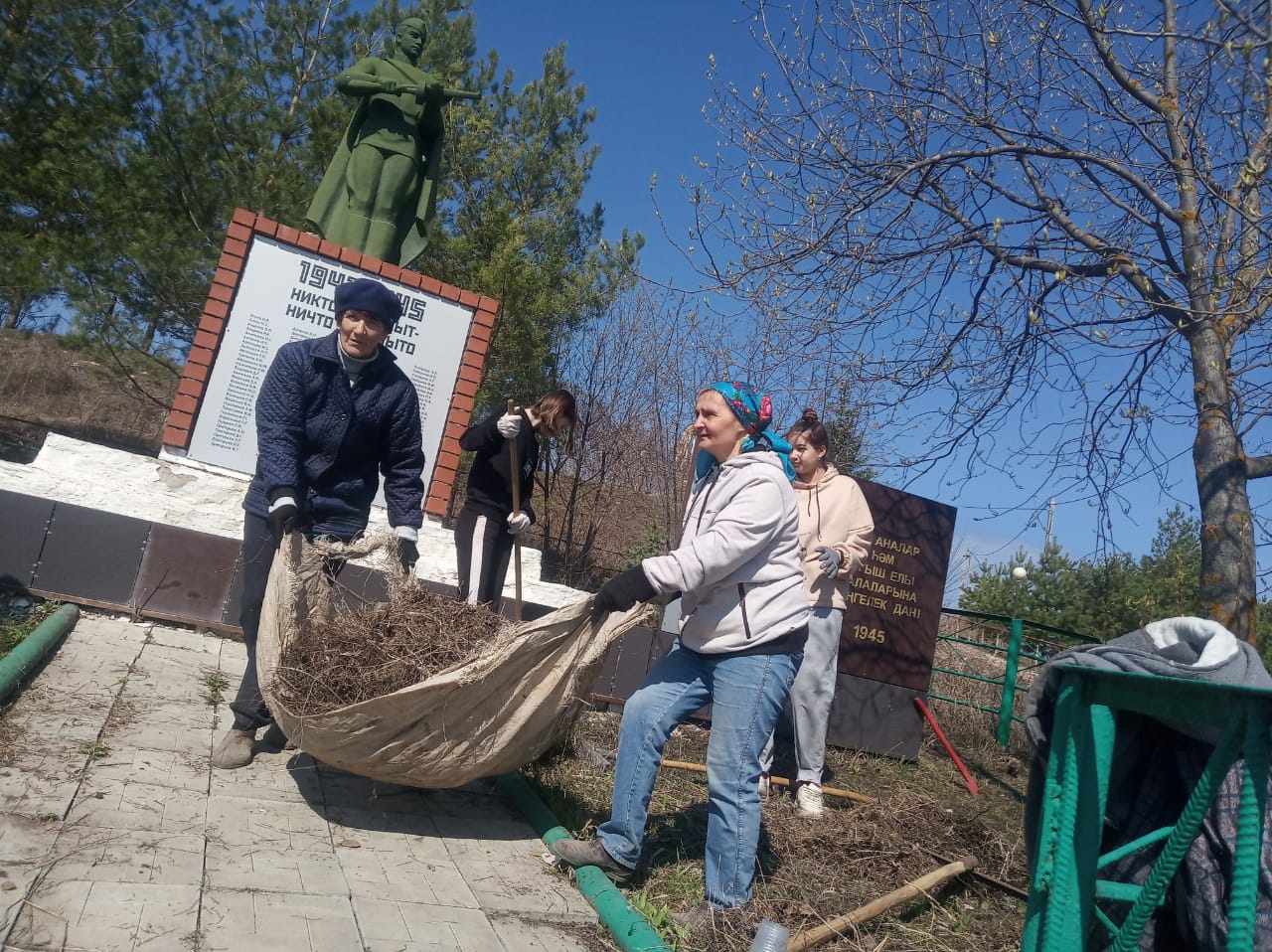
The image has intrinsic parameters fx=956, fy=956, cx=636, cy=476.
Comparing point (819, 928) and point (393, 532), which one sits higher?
point (393, 532)

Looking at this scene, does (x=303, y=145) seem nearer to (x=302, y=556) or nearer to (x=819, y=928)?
(x=302, y=556)

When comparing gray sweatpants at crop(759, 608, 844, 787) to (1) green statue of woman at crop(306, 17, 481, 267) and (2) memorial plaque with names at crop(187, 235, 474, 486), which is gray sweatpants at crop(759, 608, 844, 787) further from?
(1) green statue of woman at crop(306, 17, 481, 267)

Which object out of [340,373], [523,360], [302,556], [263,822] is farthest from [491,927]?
[523,360]

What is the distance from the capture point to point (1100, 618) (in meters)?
13.3

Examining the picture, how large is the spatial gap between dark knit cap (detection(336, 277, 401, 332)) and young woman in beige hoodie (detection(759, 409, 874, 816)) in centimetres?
196

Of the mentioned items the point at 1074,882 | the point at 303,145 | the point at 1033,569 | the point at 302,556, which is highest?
the point at 303,145

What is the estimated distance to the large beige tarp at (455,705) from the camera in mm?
2729

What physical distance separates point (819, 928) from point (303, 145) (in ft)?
32.8

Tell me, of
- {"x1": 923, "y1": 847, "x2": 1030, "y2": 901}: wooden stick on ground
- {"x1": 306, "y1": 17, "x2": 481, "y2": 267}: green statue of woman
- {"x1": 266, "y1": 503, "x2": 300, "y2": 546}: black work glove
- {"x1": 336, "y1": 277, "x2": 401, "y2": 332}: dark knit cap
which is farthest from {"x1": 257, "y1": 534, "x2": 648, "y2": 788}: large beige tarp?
{"x1": 306, "y1": 17, "x2": 481, "y2": 267}: green statue of woman

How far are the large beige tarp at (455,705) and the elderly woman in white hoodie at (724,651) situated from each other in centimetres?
21

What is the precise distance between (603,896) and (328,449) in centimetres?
178

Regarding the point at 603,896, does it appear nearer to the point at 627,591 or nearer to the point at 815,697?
the point at 627,591

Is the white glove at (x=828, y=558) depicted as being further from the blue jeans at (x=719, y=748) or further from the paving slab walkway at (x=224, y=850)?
the paving slab walkway at (x=224, y=850)

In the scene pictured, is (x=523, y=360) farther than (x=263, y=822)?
Yes
